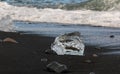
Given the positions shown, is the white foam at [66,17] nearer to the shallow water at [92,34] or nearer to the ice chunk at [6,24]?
the shallow water at [92,34]

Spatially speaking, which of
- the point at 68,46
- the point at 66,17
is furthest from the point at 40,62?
the point at 66,17

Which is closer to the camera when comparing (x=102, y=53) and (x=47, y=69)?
A: (x=47, y=69)

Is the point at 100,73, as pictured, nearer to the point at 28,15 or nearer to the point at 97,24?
the point at 97,24

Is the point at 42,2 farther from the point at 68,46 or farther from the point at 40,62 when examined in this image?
the point at 40,62

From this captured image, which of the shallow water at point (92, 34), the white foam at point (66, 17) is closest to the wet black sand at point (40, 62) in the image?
the shallow water at point (92, 34)

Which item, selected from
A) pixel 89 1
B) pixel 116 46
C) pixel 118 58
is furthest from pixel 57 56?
pixel 89 1

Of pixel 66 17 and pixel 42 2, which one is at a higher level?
pixel 66 17

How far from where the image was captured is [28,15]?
2645cm

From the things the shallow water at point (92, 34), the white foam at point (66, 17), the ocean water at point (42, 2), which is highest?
the shallow water at point (92, 34)

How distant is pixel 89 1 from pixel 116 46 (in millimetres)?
23270

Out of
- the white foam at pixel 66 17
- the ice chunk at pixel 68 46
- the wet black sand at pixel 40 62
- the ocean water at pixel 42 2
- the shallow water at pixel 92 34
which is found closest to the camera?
the wet black sand at pixel 40 62

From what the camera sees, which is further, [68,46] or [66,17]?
[66,17]

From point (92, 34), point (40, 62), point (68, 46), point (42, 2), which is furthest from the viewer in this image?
point (42, 2)

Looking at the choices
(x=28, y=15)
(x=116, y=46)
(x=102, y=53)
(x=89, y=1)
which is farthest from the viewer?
(x=89, y=1)
